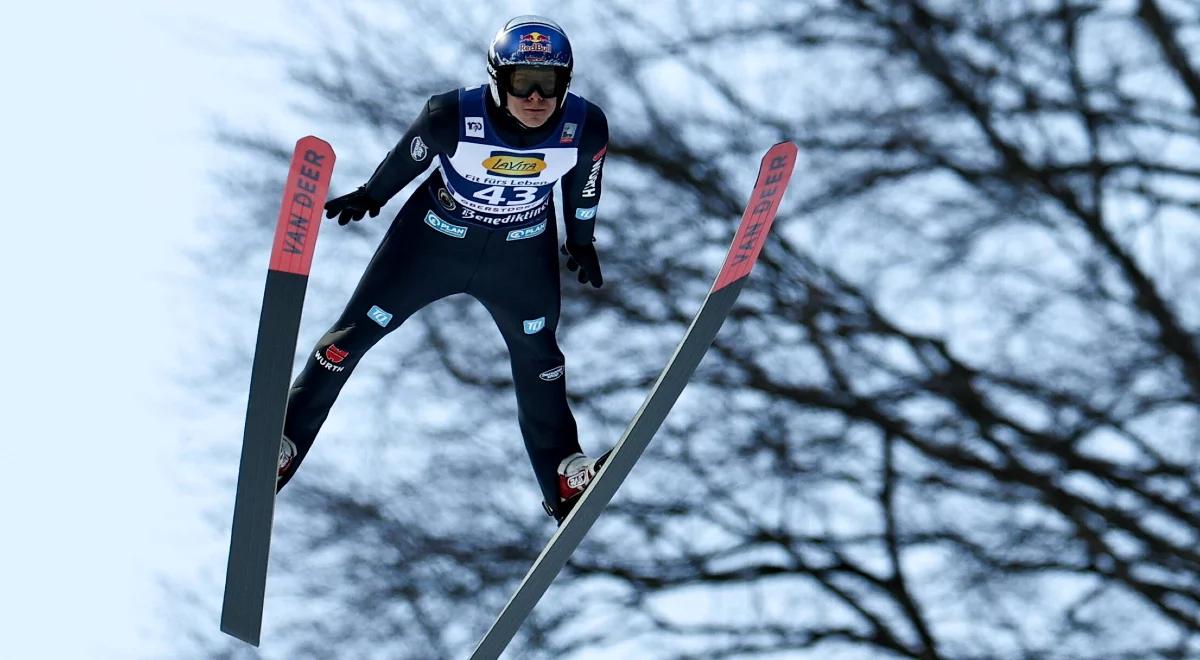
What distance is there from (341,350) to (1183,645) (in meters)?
6.48

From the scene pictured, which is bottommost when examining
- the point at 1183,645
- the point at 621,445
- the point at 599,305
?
the point at 621,445

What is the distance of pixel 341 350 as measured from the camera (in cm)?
519

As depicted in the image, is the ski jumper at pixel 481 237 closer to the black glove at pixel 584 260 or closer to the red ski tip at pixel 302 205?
the black glove at pixel 584 260

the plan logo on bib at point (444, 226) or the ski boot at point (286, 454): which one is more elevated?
the plan logo on bib at point (444, 226)

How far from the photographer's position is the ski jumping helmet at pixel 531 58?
4.61 m

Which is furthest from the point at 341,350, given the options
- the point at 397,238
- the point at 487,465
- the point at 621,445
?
the point at 487,465

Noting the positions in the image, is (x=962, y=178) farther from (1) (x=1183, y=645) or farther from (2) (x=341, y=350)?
(2) (x=341, y=350)

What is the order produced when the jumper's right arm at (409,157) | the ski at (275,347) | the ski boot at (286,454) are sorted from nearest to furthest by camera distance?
the ski at (275,347) → the jumper's right arm at (409,157) → the ski boot at (286,454)

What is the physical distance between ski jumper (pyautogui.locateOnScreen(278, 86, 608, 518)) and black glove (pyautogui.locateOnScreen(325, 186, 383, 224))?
0.10 ft

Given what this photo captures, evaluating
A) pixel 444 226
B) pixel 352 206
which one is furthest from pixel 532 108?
pixel 352 206

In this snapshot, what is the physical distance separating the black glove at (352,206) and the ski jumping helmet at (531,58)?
24.2 inches

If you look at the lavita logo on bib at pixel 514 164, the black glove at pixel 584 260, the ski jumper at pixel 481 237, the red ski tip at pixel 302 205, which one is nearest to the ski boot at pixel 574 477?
the ski jumper at pixel 481 237

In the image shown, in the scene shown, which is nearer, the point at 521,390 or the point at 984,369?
the point at 521,390

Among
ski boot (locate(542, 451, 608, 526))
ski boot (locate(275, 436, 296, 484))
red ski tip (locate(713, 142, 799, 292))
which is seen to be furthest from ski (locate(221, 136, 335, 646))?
red ski tip (locate(713, 142, 799, 292))
